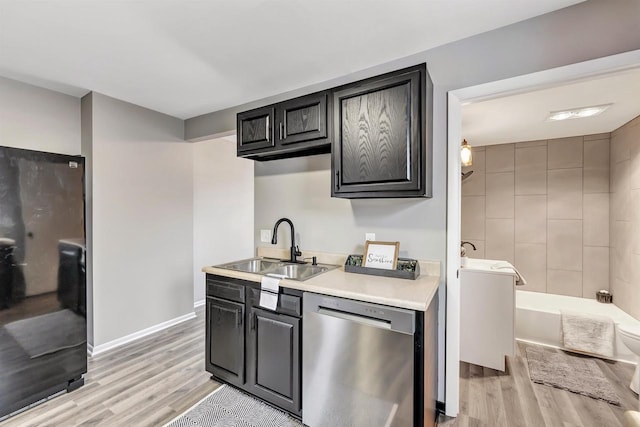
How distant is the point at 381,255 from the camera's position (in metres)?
2.05

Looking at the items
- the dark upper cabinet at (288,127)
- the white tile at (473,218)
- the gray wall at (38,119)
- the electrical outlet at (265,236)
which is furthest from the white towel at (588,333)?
the gray wall at (38,119)

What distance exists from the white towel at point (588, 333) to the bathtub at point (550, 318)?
0.07 m

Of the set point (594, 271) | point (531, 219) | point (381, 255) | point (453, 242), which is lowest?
point (594, 271)

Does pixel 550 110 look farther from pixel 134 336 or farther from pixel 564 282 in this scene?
pixel 134 336

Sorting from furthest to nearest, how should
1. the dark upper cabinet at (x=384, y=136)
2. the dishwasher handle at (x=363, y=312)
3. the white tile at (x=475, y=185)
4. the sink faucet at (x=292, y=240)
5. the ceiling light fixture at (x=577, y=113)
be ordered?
the white tile at (x=475, y=185) < the ceiling light fixture at (x=577, y=113) < the sink faucet at (x=292, y=240) < the dark upper cabinet at (x=384, y=136) < the dishwasher handle at (x=363, y=312)

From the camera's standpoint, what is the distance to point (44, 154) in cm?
199

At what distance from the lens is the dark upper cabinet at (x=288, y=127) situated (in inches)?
81.8

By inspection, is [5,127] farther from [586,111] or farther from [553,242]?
[553,242]

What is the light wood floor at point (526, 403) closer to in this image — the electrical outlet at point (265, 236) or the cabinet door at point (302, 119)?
the electrical outlet at point (265, 236)

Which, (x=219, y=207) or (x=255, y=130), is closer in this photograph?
(x=255, y=130)

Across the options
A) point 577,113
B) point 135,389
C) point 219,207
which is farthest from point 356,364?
point 219,207

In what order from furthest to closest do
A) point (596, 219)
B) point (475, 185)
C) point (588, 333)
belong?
point (475, 185) → point (596, 219) → point (588, 333)

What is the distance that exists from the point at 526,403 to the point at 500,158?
3.14 meters

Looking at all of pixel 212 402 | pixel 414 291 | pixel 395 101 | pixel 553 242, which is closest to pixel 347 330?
pixel 414 291
